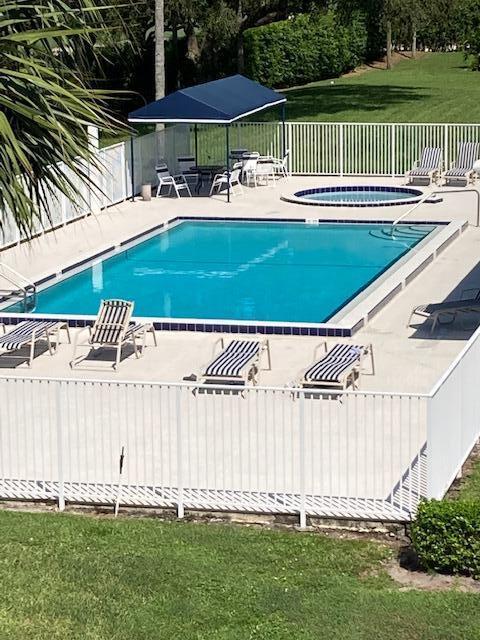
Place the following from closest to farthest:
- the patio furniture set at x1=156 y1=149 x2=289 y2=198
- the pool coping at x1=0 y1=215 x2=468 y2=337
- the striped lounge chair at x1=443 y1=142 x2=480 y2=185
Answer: the pool coping at x1=0 y1=215 x2=468 y2=337, the striped lounge chair at x1=443 y1=142 x2=480 y2=185, the patio furniture set at x1=156 y1=149 x2=289 y2=198

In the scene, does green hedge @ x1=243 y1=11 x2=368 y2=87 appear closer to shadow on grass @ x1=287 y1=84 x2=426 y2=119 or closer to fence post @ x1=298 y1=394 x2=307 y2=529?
shadow on grass @ x1=287 y1=84 x2=426 y2=119

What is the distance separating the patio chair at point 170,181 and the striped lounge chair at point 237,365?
14045mm

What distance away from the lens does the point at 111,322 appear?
58.1 feet

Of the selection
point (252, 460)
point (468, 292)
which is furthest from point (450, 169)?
point (252, 460)

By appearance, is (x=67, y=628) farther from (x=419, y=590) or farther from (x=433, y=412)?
(x=433, y=412)

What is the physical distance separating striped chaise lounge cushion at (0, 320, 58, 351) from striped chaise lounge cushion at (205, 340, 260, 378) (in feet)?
8.69

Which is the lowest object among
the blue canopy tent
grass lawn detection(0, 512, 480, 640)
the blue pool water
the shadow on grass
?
grass lawn detection(0, 512, 480, 640)

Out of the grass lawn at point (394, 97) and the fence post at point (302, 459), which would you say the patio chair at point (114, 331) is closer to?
the fence post at point (302, 459)

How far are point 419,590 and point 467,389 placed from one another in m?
2.91

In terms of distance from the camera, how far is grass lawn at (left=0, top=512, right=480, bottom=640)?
9641 millimetres

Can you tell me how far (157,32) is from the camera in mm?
35250

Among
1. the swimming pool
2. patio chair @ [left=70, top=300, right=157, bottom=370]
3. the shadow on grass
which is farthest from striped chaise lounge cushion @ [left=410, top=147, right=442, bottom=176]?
patio chair @ [left=70, top=300, right=157, bottom=370]

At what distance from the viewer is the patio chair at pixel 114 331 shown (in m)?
17.3

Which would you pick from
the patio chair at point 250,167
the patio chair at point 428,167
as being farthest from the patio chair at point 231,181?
the patio chair at point 428,167
